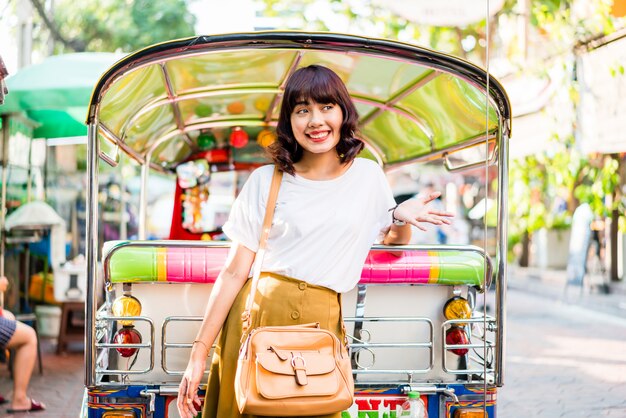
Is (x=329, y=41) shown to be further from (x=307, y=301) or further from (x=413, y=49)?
(x=307, y=301)

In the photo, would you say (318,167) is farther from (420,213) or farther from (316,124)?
(420,213)

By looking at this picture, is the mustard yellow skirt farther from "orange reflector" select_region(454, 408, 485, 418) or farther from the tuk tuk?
"orange reflector" select_region(454, 408, 485, 418)

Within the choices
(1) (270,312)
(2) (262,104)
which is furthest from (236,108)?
(1) (270,312)

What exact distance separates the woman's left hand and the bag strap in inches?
19.1

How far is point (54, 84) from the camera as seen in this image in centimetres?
721

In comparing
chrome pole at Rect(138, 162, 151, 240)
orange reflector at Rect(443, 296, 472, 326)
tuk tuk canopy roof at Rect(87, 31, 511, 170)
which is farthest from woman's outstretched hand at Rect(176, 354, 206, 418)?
chrome pole at Rect(138, 162, 151, 240)

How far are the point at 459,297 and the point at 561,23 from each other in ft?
29.6

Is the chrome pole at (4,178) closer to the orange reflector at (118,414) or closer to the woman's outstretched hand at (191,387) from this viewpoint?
the orange reflector at (118,414)

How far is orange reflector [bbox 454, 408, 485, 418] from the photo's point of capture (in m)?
3.47

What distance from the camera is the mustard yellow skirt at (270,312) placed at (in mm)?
2701

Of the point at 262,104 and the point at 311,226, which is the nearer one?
the point at 311,226

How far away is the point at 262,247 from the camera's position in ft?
8.82

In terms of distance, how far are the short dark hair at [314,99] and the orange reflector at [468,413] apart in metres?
1.37

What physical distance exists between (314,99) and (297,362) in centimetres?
91
